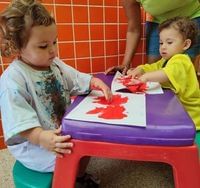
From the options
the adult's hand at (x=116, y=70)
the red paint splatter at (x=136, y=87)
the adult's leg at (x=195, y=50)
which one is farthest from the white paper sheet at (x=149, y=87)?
the adult's leg at (x=195, y=50)

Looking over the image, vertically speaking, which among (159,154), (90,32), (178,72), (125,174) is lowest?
(125,174)

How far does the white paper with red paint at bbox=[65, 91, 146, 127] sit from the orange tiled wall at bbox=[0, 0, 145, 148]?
1.69ft

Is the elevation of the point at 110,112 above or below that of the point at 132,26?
below

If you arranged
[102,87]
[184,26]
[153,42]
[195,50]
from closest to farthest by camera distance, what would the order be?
[102,87] < [184,26] < [195,50] < [153,42]

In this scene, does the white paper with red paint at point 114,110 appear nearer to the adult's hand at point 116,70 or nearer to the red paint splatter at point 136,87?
the red paint splatter at point 136,87

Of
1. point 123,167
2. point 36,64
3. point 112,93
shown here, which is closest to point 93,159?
point 123,167

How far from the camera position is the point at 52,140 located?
1.66ft

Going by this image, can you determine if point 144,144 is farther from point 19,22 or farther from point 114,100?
point 19,22

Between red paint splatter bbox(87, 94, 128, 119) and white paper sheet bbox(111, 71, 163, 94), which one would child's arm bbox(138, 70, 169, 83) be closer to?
white paper sheet bbox(111, 71, 163, 94)

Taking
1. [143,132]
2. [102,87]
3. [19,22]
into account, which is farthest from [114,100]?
[19,22]

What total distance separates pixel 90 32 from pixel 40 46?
0.60 metres

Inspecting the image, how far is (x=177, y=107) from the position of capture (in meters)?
0.60

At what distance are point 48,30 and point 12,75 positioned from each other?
0.14 m

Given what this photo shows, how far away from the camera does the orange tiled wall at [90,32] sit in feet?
3.64
